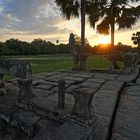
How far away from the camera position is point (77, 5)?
13.1 meters

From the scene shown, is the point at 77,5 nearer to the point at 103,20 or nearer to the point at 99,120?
the point at 103,20

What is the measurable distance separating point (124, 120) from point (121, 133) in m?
0.50

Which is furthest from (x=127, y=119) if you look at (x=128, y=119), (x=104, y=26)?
(x=104, y=26)

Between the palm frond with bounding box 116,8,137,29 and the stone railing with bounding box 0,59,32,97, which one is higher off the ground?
the palm frond with bounding box 116,8,137,29

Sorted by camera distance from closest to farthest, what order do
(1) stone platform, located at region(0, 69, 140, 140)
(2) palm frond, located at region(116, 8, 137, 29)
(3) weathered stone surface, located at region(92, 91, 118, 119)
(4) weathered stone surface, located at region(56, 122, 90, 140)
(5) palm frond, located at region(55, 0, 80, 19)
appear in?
(4) weathered stone surface, located at region(56, 122, 90, 140) → (1) stone platform, located at region(0, 69, 140, 140) → (3) weathered stone surface, located at region(92, 91, 118, 119) → (5) palm frond, located at region(55, 0, 80, 19) → (2) palm frond, located at region(116, 8, 137, 29)

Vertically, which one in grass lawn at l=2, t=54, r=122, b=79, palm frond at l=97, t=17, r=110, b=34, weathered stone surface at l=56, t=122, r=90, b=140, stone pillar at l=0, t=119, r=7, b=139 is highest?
palm frond at l=97, t=17, r=110, b=34

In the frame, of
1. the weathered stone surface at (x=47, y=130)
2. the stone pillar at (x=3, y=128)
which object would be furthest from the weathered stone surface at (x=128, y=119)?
the stone pillar at (x=3, y=128)

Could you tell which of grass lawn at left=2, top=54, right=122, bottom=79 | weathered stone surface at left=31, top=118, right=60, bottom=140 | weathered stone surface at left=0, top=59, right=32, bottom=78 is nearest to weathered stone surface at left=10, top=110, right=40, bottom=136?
weathered stone surface at left=31, top=118, right=60, bottom=140

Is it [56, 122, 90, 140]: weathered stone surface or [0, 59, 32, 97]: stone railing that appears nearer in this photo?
[56, 122, 90, 140]: weathered stone surface

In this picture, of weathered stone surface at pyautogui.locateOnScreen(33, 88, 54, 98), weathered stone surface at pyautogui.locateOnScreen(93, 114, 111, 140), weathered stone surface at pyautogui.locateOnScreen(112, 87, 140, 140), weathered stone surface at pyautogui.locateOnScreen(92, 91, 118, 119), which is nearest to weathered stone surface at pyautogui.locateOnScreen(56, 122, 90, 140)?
weathered stone surface at pyautogui.locateOnScreen(93, 114, 111, 140)

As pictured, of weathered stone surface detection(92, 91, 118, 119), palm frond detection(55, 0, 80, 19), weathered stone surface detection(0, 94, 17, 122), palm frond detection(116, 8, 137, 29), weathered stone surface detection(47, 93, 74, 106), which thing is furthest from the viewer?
palm frond detection(116, 8, 137, 29)

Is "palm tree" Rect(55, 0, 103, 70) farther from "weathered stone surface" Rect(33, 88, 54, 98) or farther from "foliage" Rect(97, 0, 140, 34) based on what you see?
"weathered stone surface" Rect(33, 88, 54, 98)

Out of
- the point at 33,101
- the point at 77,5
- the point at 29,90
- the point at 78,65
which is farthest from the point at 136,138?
the point at 77,5

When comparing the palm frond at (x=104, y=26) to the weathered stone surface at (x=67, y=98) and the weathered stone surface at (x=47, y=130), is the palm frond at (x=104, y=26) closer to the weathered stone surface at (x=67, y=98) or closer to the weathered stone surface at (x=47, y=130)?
the weathered stone surface at (x=67, y=98)
